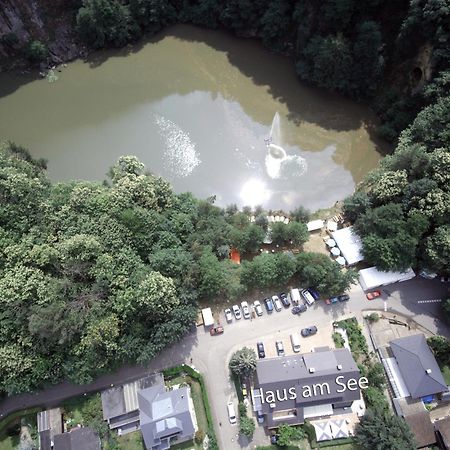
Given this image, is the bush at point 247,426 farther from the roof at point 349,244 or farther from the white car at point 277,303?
the roof at point 349,244

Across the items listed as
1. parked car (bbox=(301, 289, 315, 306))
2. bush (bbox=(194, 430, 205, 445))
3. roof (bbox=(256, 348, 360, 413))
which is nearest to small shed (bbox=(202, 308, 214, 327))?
roof (bbox=(256, 348, 360, 413))

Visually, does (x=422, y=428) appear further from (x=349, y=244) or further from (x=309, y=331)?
(x=349, y=244)

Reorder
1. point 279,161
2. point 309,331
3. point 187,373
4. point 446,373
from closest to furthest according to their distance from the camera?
point 446,373
point 187,373
point 309,331
point 279,161

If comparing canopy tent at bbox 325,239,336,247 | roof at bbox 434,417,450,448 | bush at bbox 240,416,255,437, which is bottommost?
roof at bbox 434,417,450,448

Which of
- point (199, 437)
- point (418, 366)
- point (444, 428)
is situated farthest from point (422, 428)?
point (199, 437)

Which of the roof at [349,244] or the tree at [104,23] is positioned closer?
the roof at [349,244]

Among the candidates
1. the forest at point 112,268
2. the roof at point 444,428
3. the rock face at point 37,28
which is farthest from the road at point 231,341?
the rock face at point 37,28

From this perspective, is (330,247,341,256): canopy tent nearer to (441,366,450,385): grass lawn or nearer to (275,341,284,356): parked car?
(275,341,284,356): parked car
